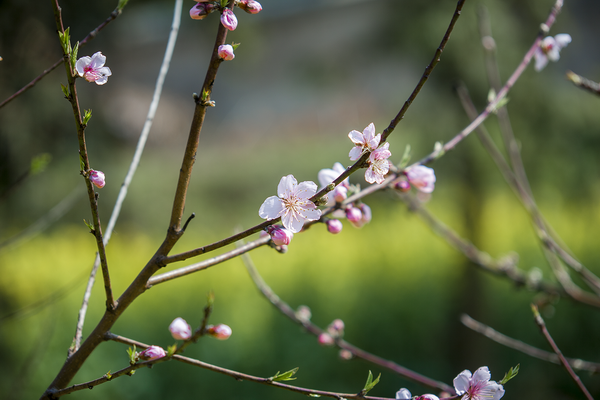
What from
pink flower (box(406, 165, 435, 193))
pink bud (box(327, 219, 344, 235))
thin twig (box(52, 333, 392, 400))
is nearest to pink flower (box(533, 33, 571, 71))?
pink flower (box(406, 165, 435, 193))

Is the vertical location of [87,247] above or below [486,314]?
→ above

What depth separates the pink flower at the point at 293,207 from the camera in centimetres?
37

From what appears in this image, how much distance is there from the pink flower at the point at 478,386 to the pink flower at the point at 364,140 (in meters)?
0.21

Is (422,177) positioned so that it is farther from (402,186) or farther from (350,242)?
(350,242)

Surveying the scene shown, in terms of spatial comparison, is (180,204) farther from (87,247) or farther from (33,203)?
(87,247)

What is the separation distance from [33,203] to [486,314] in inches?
76.2

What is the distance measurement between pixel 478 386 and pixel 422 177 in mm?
208

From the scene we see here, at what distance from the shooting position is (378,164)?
0.37 m

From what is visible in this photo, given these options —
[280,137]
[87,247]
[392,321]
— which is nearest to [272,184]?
[280,137]

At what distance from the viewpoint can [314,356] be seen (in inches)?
87.0

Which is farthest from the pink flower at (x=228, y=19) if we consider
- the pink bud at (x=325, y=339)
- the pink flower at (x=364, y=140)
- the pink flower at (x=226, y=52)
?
the pink bud at (x=325, y=339)

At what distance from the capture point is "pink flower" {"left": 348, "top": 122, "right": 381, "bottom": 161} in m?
0.36

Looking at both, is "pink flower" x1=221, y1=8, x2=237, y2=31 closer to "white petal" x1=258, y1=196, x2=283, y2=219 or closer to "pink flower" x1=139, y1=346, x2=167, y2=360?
"white petal" x1=258, y1=196, x2=283, y2=219

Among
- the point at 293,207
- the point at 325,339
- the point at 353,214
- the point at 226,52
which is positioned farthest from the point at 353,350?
the point at 226,52
